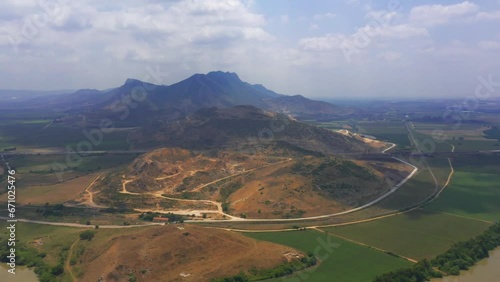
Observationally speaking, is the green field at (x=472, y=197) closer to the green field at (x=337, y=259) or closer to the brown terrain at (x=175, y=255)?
the green field at (x=337, y=259)

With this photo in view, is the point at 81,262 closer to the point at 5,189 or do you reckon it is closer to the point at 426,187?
the point at 5,189

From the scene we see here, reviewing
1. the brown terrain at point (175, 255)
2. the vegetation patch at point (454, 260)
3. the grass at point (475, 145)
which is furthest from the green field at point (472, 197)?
the grass at point (475, 145)

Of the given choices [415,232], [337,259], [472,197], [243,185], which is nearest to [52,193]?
[243,185]

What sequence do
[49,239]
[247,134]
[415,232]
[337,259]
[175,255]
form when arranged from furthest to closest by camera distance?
[247,134] → [415,232] → [49,239] → [337,259] → [175,255]

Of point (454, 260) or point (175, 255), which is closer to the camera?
point (175, 255)

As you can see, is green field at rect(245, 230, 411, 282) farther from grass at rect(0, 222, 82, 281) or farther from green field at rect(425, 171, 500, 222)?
green field at rect(425, 171, 500, 222)

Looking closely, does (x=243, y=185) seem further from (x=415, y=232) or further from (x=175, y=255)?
(x=175, y=255)
